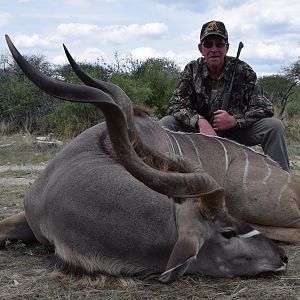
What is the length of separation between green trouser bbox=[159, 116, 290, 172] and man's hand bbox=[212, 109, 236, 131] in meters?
0.17

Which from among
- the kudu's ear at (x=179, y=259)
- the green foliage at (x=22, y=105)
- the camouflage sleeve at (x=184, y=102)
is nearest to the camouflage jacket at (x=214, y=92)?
the camouflage sleeve at (x=184, y=102)

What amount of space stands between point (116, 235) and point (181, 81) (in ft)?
8.26

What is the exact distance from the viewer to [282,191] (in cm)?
365

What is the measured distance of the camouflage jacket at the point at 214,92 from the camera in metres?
4.77

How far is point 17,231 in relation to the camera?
3.27 metres

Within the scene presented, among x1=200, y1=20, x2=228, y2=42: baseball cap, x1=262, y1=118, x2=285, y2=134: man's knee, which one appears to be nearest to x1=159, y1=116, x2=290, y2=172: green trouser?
x1=262, y1=118, x2=285, y2=134: man's knee

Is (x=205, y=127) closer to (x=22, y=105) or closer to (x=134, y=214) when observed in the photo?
(x=134, y=214)

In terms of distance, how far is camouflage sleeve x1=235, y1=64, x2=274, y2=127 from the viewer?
4680 mm

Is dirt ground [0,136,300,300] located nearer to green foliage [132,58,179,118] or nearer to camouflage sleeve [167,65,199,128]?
camouflage sleeve [167,65,199,128]

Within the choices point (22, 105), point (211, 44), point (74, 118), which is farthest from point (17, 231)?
point (22, 105)

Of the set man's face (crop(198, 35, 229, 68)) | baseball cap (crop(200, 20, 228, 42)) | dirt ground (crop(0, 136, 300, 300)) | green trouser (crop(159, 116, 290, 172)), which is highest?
baseball cap (crop(200, 20, 228, 42))

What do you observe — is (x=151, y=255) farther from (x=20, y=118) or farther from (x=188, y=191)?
(x=20, y=118)

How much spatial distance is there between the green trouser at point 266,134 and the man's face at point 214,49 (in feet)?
1.80

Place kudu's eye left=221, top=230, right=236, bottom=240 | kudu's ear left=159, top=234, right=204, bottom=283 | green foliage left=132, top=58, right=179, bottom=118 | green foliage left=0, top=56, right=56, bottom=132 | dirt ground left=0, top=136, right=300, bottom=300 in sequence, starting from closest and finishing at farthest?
kudu's ear left=159, top=234, right=204, bottom=283 < dirt ground left=0, top=136, right=300, bottom=300 < kudu's eye left=221, top=230, right=236, bottom=240 < green foliage left=132, top=58, right=179, bottom=118 < green foliage left=0, top=56, right=56, bottom=132
